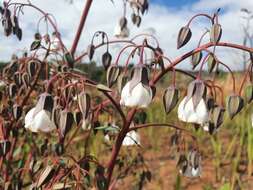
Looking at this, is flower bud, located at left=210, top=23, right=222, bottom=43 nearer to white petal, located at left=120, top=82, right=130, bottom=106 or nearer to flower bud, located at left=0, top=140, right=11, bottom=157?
white petal, located at left=120, top=82, right=130, bottom=106

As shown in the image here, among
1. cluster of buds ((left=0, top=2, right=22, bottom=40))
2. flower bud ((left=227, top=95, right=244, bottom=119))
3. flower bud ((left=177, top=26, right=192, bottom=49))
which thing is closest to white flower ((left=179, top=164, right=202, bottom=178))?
flower bud ((left=227, top=95, right=244, bottom=119))

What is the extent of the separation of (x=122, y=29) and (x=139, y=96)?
1.43m

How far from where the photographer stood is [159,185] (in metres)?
4.11

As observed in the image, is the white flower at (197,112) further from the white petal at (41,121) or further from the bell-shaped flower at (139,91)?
the white petal at (41,121)

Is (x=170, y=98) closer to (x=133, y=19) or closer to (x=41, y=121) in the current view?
(x=41, y=121)

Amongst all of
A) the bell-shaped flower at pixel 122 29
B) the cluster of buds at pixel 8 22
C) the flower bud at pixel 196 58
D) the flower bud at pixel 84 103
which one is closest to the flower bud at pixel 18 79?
the cluster of buds at pixel 8 22

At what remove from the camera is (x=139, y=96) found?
1.44 meters

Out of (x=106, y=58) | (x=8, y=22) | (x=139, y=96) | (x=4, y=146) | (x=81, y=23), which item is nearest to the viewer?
(x=139, y=96)

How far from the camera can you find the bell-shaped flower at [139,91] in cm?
144

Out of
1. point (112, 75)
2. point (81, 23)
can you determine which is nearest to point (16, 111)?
point (112, 75)

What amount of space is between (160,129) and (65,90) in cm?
521

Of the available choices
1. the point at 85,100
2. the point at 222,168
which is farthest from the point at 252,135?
the point at 85,100

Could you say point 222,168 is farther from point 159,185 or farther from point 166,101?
point 166,101

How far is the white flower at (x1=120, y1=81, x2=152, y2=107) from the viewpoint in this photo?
1.44 meters
